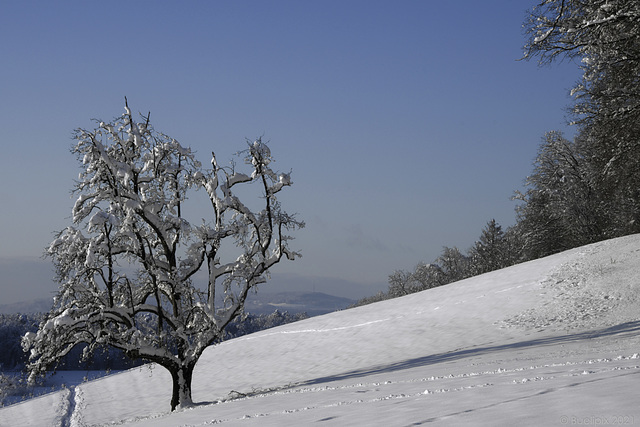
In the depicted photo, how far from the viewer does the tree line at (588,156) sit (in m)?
14.2

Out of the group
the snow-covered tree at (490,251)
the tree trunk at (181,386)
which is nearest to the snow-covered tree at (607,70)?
the tree trunk at (181,386)

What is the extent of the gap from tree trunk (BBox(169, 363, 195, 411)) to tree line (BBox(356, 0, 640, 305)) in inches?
553

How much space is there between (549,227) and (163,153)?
36409 millimetres

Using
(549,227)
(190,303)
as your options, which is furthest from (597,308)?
(549,227)

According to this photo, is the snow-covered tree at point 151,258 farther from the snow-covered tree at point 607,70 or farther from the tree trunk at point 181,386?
the snow-covered tree at point 607,70

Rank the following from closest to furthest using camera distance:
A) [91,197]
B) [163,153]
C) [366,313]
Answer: [91,197] → [163,153] → [366,313]

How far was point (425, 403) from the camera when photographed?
7.65 metres

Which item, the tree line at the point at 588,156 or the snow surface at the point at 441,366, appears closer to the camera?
the snow surface at the point at 441,366

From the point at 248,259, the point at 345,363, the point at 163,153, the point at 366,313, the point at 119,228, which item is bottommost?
the point at 345,363

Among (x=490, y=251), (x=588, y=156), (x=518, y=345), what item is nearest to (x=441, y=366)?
(x=518, y=345)

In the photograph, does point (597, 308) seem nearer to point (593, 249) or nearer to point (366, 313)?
point (593, 249)

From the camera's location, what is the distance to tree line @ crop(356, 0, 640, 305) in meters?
14.2

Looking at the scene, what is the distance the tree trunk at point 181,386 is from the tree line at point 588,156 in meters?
14.0

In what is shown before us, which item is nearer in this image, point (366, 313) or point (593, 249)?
point (593, 249)
